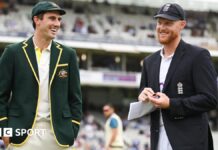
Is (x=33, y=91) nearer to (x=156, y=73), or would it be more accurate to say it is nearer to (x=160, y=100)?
(x=156, y=73)

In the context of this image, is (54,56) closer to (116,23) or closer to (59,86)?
(59,86)

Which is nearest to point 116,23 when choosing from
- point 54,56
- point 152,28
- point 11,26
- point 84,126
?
point 152,28

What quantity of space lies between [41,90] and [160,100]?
1.18m

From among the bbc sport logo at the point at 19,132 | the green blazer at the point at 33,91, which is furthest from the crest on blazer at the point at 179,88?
the bbc sport logo at the point at 19,132

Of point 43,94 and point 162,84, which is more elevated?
point 162,84

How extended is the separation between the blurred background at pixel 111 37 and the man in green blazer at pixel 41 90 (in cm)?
3020

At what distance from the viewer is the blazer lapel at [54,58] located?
564 centimetres

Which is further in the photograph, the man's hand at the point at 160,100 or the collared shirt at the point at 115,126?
the collared shirt at the point at 115,126

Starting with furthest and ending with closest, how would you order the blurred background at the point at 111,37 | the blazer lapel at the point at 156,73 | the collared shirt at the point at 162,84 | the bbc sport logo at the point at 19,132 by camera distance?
the blurred background at the point at 111,37 < the bbc sport logo at the point at 19,132 < the blazer lapel at the point at 156,73 < the collared shirt at the point at 162,84

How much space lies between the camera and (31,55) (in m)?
5.73

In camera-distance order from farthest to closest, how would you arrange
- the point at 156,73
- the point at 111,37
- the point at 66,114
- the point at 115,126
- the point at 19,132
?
the point at 111,37 < the point at 115,126 < the point at 66,114 < the point at 19,132 < the point at 156,73

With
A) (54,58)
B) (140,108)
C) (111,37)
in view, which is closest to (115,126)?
(54,58)

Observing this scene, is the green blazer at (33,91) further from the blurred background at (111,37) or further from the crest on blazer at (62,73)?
the blurred background at (111,37)

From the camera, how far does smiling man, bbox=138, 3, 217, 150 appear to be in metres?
5.07
